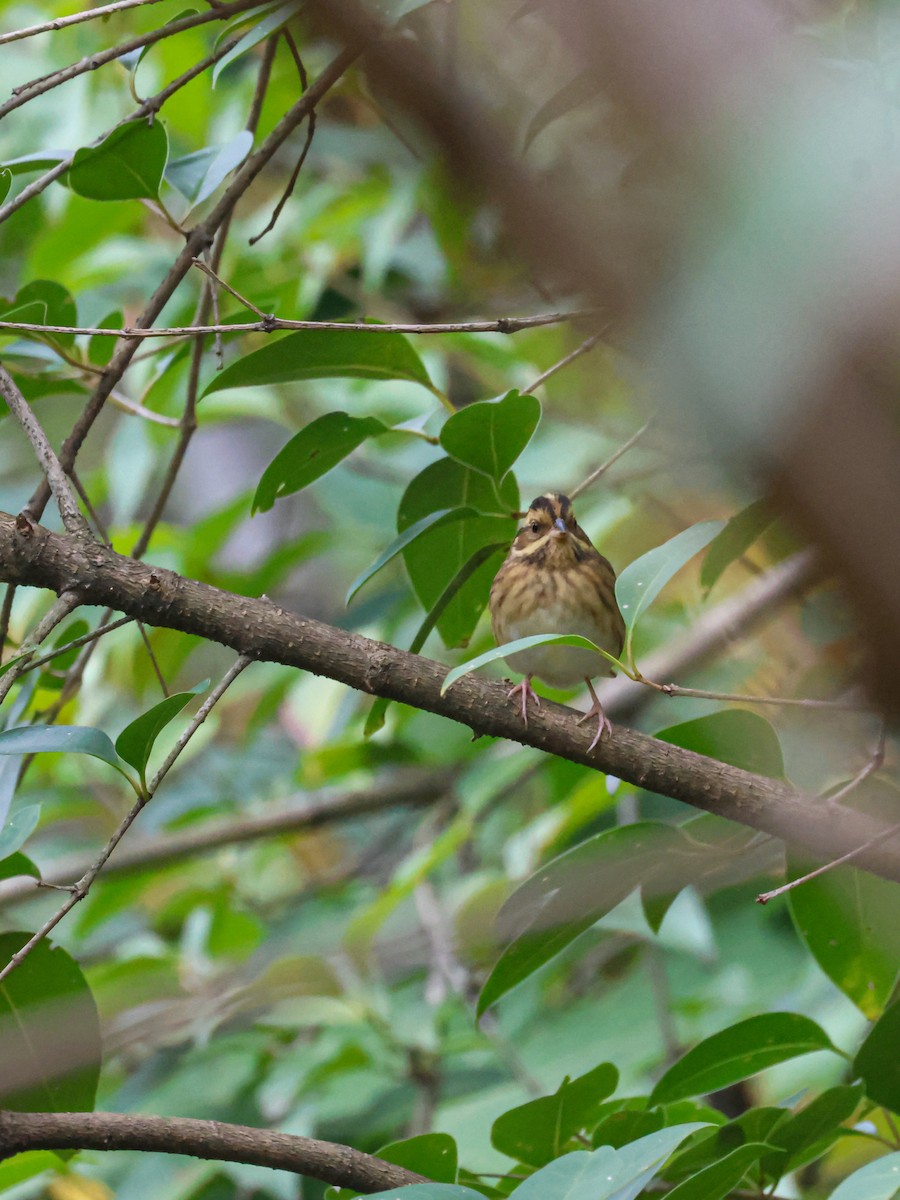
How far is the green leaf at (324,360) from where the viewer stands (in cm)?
190

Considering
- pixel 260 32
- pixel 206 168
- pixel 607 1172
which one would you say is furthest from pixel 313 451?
pixel 607 1172

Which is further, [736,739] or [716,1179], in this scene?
[736,739]

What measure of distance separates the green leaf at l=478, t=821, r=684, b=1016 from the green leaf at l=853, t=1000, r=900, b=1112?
33cm

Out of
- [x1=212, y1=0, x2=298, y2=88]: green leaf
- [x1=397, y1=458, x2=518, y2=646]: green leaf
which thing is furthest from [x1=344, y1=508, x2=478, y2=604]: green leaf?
[x1=212, y1=0, x2=298, y2=88]: green leaf

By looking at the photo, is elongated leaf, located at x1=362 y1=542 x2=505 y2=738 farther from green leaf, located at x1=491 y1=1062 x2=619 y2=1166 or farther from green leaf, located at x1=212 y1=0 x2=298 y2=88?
green leaf, located at x1=212 y1=0 x2=298 y2=88

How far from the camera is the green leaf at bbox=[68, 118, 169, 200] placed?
6.05 feet

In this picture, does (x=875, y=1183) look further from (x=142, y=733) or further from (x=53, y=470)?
(x=53, y=470)

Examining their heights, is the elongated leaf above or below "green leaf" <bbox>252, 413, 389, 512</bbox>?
below

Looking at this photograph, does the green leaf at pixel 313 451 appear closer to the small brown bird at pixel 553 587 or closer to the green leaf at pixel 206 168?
the green leaf at pixel 206 168

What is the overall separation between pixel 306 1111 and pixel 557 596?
4.18ft

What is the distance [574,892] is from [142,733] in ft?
1.99

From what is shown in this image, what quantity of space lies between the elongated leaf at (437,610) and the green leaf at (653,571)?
0.26 meters

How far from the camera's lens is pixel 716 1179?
138cm

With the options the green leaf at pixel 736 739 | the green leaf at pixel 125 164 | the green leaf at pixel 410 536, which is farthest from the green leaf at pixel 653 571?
the green leaf at pixel 125 164
